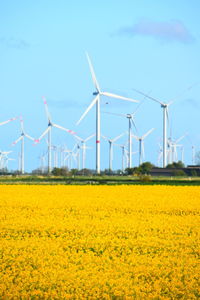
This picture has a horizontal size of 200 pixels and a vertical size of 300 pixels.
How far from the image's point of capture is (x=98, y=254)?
18.6 meters

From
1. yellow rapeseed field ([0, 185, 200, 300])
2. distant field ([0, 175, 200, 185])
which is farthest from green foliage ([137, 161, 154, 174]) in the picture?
yellow rapeseed field ([0, 185, 200, 300])

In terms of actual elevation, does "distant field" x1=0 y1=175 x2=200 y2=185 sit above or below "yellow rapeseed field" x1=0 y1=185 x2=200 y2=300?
above

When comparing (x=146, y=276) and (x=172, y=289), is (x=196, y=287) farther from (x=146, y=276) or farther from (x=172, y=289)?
(x=146, y=276)

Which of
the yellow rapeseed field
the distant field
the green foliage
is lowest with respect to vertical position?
the yellow rapeseed field

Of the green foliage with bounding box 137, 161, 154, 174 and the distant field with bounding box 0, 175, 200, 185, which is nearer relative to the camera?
the distant field with bounding box 0, 175, 200, 185

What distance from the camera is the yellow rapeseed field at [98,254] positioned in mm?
13906

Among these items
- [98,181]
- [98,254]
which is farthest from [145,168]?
[98,254]

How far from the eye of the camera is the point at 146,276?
15.3 meters

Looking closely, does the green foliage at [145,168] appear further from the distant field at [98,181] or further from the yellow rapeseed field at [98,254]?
the yellow rapeseed field at [98,254]

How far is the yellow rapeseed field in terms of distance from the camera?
45.6 feet

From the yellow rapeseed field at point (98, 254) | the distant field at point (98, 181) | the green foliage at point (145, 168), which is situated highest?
the green foliage at point (145, 168)

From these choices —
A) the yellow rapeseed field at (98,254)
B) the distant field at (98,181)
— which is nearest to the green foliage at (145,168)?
the distant field at (98,181)

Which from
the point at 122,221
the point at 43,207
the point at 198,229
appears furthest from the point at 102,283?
the point at 43,207

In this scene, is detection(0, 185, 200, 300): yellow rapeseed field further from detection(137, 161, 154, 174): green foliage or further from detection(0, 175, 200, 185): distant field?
detection(137, 161, 154, 174): green foliage
